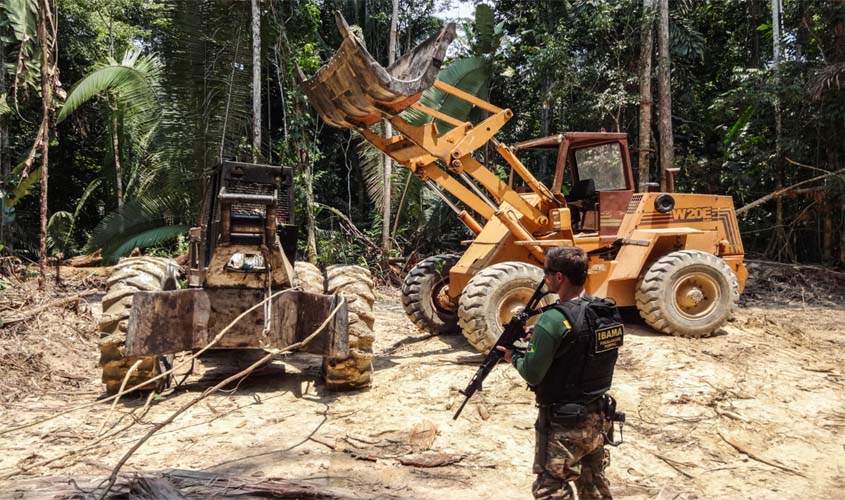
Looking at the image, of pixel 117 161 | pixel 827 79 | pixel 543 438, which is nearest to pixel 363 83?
pixel 543 438

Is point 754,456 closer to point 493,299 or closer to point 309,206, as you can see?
point 493,299

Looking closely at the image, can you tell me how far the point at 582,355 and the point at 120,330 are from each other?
411 cm

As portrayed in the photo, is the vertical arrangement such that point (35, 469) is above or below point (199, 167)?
below

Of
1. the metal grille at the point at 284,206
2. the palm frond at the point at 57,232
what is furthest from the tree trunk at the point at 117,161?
the metal grille at the point at 284,206

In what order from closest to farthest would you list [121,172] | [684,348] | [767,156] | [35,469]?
[35,469], [684,348], [767,156], [121,172]

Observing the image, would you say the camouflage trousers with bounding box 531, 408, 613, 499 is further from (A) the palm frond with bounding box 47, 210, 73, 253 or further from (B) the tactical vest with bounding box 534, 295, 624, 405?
(A) the palm frond with bounding box 47, 210, 73, 253

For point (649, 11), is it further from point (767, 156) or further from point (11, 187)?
point (11, 187)

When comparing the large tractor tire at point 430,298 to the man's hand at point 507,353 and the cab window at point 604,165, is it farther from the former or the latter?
the man's hand at point 507,353

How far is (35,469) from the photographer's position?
398 centimetres

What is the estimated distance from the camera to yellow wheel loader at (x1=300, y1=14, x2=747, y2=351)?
6461 mm

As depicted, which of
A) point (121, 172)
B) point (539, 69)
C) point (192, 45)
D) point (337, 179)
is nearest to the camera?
point (192, 45)

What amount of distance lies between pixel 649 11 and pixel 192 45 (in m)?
10.7

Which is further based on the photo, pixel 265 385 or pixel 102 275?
pixel 102 275

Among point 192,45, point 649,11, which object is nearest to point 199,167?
point 192,45
